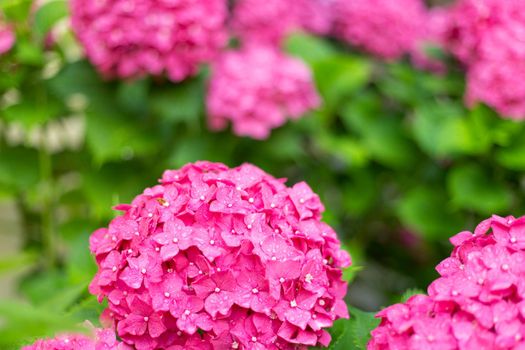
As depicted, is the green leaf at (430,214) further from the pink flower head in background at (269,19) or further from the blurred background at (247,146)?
the pink flower head in background at (269,19)

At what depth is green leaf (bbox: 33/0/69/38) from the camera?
1559 mm

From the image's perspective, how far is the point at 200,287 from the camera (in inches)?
28.5

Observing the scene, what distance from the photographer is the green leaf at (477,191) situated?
1565 millimetres

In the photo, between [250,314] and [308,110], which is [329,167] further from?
[250,314]

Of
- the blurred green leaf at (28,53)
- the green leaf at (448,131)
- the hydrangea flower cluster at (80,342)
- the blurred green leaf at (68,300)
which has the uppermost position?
the blurred green leaf at (28,53)

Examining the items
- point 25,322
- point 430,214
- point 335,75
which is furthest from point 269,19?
point 25,322

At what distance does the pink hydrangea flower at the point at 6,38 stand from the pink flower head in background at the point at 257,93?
17.2 inches

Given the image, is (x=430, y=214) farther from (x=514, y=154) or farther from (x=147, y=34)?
(x=147, y=34)

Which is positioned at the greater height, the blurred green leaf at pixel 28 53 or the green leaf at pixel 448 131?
the blurred green leaf at pixel 28 53

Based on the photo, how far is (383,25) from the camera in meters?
2.04

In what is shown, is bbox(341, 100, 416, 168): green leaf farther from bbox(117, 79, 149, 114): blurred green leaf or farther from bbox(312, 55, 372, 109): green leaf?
bbox(117, 79, 149, 114): blurred green leaf

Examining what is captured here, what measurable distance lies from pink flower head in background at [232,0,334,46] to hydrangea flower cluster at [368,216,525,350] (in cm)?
127

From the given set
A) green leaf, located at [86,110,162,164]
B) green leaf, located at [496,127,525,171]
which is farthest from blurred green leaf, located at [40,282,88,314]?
green leaf, located at [496,127,525,171]

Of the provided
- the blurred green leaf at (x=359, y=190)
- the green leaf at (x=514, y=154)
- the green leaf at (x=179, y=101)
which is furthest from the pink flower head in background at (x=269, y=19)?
the green leaf at (x=514, y=154)
